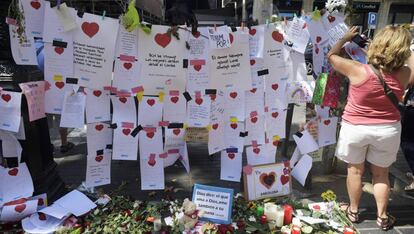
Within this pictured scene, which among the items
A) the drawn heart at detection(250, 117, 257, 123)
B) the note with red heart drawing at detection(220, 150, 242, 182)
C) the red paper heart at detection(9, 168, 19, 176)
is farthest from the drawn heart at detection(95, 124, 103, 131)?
the drawn heart at detection(250, 117, 257, 123)

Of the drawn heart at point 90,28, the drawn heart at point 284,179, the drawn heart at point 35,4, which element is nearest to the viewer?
the drawn heart at point 35,4

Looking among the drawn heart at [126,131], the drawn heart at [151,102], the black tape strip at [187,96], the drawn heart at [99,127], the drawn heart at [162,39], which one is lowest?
the drawn heart at [126,131]

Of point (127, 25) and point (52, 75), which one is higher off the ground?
point (127, 25)

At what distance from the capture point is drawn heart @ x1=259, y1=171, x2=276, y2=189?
322 centimetres

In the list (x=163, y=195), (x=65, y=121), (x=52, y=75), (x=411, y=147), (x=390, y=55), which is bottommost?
(x=163, y=195)

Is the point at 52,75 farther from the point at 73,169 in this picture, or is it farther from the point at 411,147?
the point at 411,147

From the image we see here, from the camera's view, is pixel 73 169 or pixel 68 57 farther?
pixel 73 169

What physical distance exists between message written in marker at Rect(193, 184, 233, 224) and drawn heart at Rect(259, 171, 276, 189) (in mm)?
534

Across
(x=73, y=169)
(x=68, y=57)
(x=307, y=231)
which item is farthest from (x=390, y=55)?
(x=73, y=169)

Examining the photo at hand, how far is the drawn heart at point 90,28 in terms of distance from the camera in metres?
2.70

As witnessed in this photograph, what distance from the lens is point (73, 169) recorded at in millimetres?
4160

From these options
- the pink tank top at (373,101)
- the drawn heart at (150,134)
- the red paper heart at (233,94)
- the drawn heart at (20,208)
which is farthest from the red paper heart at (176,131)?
the pink tank top at (373,101)

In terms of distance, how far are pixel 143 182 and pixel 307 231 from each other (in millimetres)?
1471

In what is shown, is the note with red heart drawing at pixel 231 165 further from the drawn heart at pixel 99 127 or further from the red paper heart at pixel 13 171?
the red paper heart at pixel 13 171
